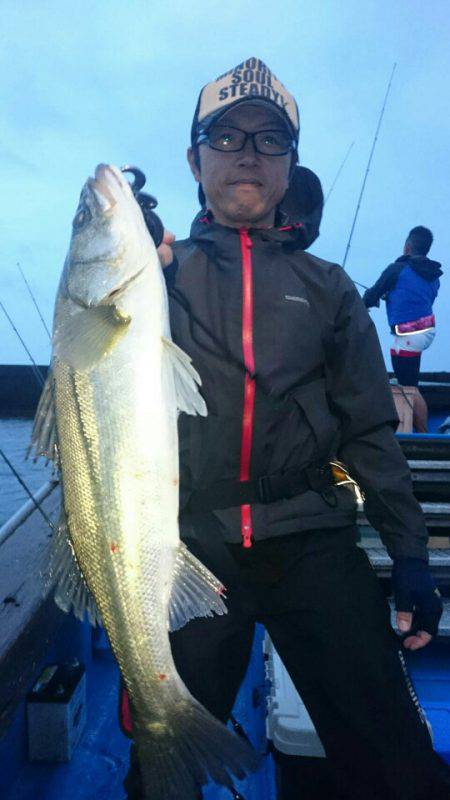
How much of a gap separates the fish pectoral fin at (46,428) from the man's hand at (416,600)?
148 cm

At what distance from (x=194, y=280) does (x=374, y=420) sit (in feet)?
3.30

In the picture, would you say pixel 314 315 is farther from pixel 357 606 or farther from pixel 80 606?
pixel 80 606

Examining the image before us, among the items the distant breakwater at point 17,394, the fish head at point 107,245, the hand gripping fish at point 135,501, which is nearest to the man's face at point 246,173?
the fish head at point 107,245

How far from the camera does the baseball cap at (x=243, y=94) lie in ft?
8.43

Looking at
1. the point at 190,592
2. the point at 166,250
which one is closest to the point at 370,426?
the point at 190,592

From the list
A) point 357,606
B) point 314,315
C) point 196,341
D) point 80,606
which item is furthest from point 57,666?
point 314,315

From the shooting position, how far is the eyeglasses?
8.46 feet

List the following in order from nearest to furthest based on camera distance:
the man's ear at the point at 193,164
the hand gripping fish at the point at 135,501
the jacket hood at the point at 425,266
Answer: the hand gripping fish at the point at 135,501, the man's ear at the point at 193,164, the jacket hood at the point at 425,266

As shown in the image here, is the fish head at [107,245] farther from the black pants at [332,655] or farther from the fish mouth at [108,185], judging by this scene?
the black pants at [332,655]

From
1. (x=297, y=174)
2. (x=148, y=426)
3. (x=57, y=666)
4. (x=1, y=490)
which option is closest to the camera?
(x=148, y=426)

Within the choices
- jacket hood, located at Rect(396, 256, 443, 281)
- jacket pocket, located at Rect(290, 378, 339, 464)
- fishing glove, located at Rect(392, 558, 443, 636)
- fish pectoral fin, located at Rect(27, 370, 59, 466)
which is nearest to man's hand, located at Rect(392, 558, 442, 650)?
fishing glove, located at Rect(392, 558, 443, 636)

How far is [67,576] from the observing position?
199cm

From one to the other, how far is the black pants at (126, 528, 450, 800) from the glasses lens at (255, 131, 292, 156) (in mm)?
1740

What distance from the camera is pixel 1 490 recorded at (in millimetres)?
11023
